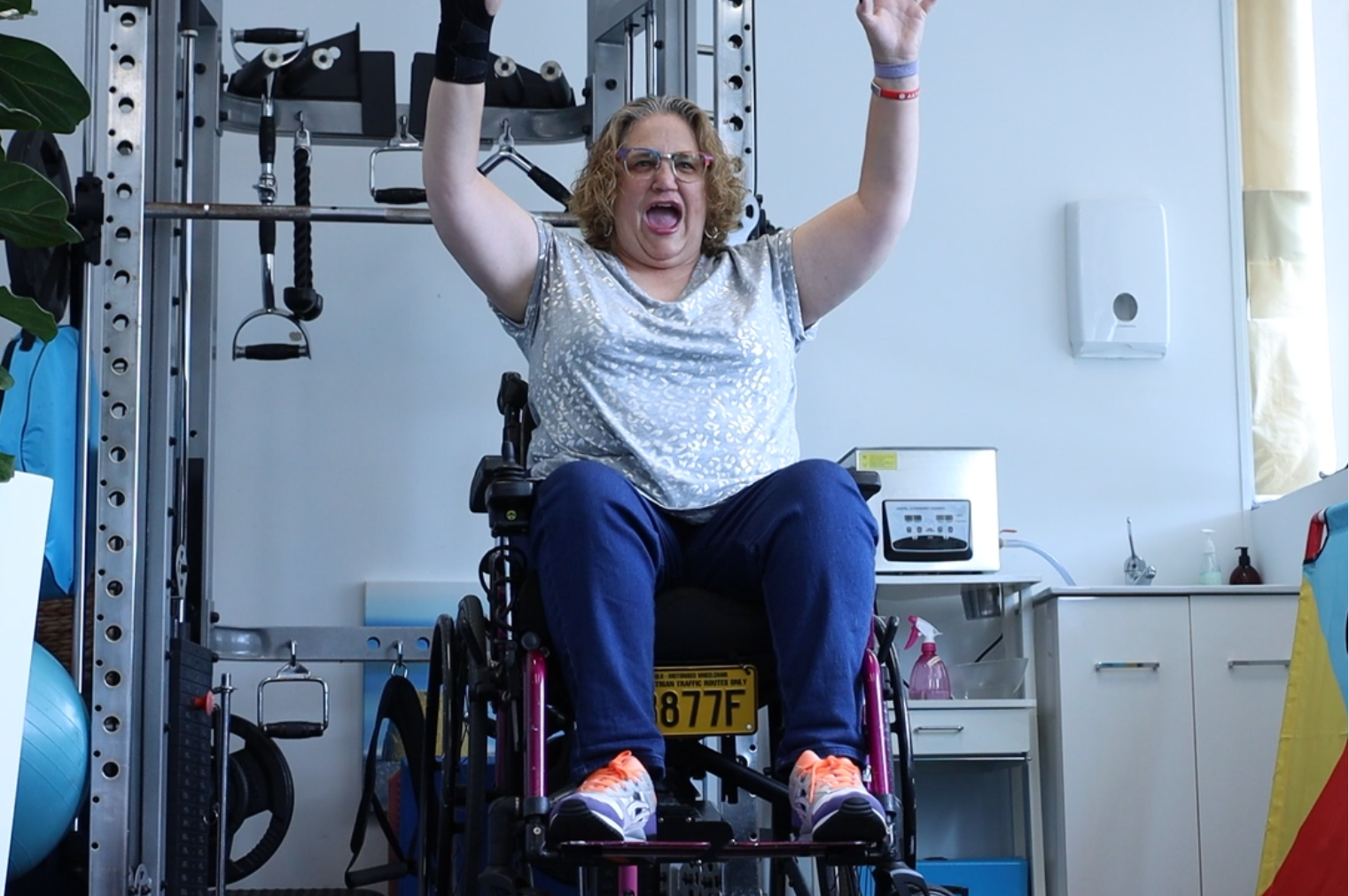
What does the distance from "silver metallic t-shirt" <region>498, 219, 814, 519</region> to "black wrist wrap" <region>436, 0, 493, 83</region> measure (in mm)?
326

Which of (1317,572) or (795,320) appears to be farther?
(1317,572)

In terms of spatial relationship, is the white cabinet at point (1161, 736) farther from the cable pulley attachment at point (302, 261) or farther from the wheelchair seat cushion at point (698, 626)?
the wheelchair seat cushion at point (698, 626)

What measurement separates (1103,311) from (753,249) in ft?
7.22

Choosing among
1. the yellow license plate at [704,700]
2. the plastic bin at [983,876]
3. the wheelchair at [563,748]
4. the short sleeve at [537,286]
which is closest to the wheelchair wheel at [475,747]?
the wheelchair at [563,748]

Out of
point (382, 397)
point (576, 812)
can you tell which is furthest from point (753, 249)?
point (382, 397)

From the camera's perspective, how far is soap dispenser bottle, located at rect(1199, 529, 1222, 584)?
161 inches

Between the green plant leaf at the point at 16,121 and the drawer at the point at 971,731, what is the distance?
239 centimetres

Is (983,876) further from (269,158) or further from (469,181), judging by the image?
(469,181)

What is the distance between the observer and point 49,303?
9.62ft

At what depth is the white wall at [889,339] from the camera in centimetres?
401

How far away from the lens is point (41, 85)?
6.70ft

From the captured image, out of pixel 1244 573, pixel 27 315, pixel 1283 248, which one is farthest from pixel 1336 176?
pixel 27 315

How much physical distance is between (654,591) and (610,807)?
347 millimetres

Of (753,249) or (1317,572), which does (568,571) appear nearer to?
(753,249)
